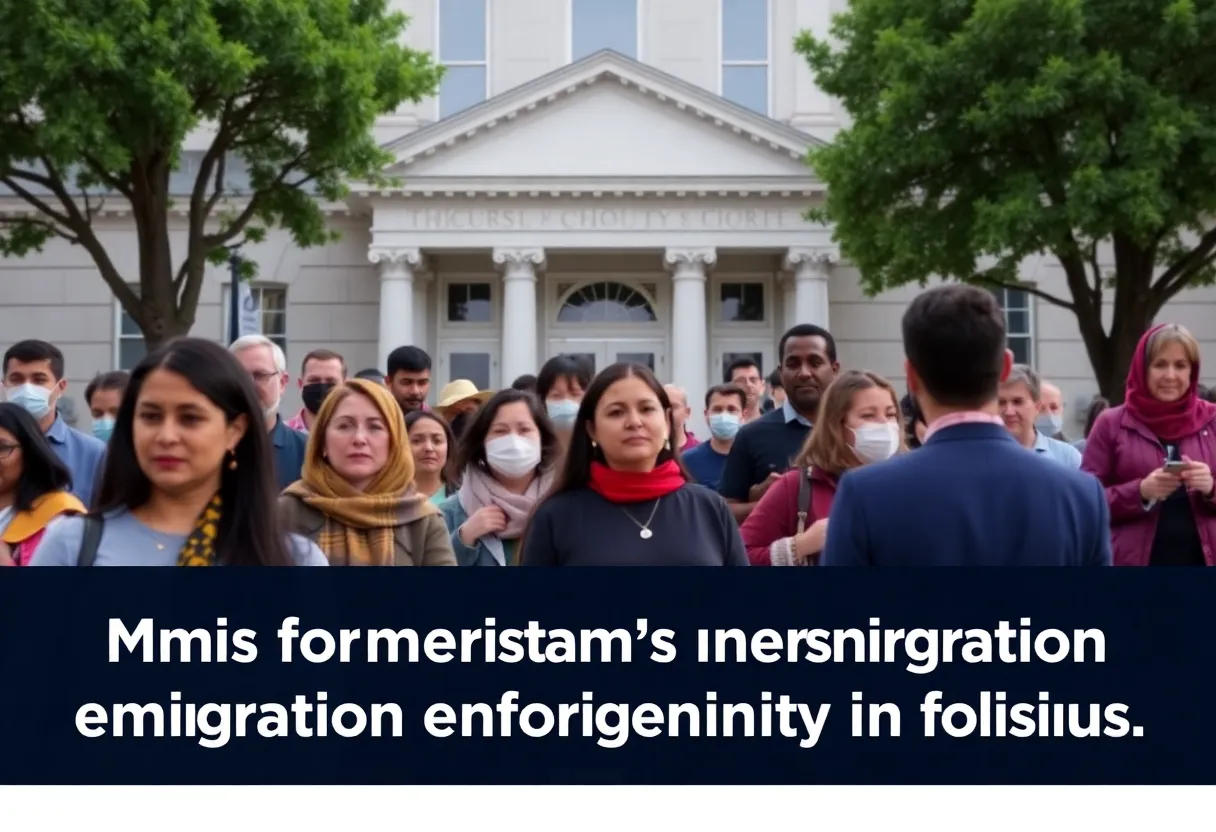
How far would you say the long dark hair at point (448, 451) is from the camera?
659 centimetres

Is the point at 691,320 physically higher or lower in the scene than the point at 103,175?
lower

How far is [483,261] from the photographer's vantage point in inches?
1247

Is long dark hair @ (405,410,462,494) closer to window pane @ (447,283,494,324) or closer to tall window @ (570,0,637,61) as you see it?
window pane @ (447,283,494,324)

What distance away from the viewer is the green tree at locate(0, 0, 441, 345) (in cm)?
1836

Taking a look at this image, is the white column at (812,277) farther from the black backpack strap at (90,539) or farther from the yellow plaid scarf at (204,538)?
the black backpack strap at (90,539)

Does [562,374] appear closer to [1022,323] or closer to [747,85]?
[1022,323]

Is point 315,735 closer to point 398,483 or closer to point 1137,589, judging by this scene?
point 398,483

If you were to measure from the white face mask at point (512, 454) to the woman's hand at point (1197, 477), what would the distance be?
263cm

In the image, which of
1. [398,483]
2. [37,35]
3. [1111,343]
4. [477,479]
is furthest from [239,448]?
[1111,343]

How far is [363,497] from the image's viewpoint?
4.91m

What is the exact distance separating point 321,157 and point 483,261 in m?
10.7

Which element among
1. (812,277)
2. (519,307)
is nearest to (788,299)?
(812,277)

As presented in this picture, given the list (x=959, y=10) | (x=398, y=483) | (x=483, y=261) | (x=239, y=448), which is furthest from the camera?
(x=483, y=261)

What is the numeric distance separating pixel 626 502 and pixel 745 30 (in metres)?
30.0
